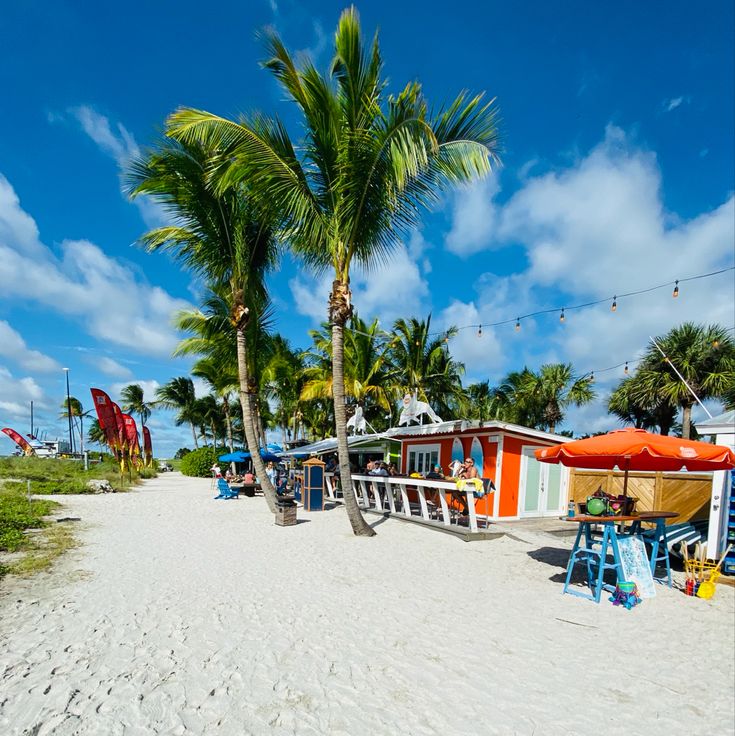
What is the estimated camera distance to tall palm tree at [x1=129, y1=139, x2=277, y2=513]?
1147cm

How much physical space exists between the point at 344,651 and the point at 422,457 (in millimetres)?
11796

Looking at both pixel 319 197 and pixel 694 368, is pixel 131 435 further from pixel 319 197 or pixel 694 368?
pixel 694 368

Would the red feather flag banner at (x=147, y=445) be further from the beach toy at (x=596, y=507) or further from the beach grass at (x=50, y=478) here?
the beach toy at (x=596, y=507)

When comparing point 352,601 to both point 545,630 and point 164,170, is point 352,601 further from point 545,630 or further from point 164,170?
point 164,170

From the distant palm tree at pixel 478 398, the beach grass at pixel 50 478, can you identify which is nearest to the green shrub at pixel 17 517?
the beach grass at pixel 50 478

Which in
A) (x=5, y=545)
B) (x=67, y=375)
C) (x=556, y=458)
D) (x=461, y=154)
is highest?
(x=461, y=154)

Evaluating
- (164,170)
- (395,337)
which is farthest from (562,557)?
(395,337)

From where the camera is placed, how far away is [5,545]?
7367 millimetres

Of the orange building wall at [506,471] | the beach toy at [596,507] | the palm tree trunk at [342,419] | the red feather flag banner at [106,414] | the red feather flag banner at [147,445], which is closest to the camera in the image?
the beach toy at [596,507]

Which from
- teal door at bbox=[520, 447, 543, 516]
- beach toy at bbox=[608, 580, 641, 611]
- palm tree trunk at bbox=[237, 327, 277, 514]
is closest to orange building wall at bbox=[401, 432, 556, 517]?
teal door at bbox=[520, 447, 543, 516]

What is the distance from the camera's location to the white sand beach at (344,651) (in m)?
3.18

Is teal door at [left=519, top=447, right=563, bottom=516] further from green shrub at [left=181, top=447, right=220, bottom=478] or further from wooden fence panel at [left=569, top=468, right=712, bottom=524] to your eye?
green shrub at [left=181, top=447, right=220, bottom=478]

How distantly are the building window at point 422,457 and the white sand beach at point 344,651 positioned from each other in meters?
7.35

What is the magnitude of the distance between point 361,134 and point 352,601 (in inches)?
333
